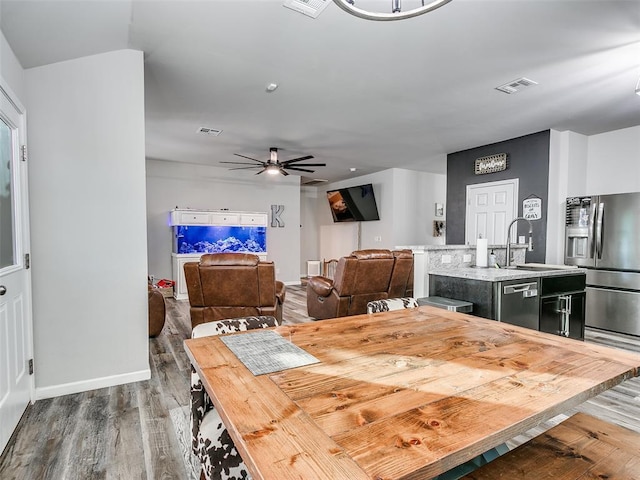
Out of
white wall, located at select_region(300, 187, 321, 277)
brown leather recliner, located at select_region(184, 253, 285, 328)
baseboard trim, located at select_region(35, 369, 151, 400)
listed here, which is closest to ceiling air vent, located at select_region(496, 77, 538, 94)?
brown leather recliner, located at select_region(184, 253, 285, 328)

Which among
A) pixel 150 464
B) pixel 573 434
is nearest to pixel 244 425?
pixel 573 434

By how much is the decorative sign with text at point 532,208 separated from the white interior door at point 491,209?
0.45ft

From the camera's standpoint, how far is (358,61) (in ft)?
9.53

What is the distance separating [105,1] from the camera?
207 cm

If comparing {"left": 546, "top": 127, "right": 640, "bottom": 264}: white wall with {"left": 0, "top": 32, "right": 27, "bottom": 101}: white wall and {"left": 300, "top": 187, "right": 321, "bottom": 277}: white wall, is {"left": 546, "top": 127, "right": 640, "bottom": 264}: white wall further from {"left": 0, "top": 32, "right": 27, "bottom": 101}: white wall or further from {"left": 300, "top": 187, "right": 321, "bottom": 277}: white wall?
{"left": 300, "top": 187, "right": 321, "bottom": 277}: white wall

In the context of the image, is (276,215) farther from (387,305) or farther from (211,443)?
(211,443)

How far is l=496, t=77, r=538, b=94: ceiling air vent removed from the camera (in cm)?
326

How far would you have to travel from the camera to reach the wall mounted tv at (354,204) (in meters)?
8.19

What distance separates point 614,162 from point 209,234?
6815mm

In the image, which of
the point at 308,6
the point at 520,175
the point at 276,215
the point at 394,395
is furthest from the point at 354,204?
the point at 394,395

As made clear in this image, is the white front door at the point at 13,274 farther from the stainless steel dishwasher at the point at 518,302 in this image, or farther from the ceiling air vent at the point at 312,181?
the ceiling air vent at the point at 312,181

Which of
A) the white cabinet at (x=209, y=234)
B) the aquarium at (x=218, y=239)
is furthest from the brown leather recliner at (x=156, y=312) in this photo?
the aquarium at (x=218, y=239)

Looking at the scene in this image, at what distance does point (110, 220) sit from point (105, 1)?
147 cm

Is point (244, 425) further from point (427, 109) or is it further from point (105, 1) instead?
point (427, 109)
